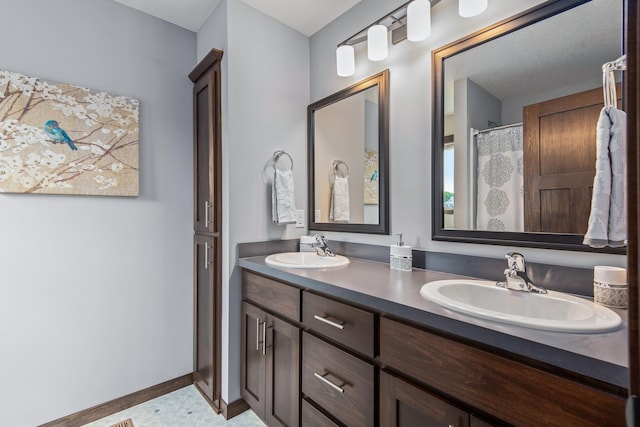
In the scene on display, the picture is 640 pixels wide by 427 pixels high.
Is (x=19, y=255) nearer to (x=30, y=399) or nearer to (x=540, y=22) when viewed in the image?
(x=30, y=399)

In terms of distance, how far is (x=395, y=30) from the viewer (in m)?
1.61

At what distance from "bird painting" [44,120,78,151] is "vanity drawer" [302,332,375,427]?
1.64 metres

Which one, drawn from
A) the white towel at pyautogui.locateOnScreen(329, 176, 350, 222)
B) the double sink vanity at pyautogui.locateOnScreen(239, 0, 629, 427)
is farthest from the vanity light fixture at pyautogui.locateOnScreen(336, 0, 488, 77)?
the white towel at pyautogui.locateOnScreen(329, 176, 350, 222)

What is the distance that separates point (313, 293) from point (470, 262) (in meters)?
0.69

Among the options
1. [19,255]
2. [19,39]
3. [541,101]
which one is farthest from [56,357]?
[541,101]

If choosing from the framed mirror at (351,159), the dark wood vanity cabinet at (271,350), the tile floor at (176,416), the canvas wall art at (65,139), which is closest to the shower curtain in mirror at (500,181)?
the framed mirror at (351,159)

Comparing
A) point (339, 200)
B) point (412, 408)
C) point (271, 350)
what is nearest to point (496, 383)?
point (412, 408)

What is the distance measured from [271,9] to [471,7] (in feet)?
3.89

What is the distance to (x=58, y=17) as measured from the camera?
1.64m

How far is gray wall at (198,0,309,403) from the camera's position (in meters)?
1.75

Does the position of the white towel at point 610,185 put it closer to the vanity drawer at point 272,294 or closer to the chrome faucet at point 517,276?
the chrome faucet at point 517,276

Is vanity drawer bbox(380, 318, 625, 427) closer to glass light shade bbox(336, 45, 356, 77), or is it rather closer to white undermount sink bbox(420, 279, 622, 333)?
white undermount sink bbox(420, 279, 622, 333)

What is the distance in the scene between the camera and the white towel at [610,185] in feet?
2.83

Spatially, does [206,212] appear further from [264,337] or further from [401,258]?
[401,258]
